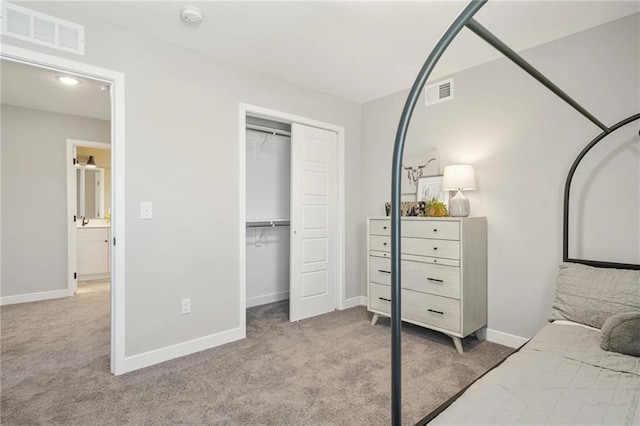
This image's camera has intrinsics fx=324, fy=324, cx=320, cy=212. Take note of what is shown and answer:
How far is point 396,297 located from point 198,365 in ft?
6.75

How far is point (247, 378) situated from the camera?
219 cm

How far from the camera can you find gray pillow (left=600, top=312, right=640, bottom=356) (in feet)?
4.99

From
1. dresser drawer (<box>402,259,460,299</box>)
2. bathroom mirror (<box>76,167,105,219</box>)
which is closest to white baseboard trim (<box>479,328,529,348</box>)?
dresser drawer (<box>402,259,460,299</box>)

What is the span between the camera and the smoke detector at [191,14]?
2.11 meters

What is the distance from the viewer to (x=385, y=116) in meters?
3.76

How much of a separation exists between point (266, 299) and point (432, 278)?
220 cm

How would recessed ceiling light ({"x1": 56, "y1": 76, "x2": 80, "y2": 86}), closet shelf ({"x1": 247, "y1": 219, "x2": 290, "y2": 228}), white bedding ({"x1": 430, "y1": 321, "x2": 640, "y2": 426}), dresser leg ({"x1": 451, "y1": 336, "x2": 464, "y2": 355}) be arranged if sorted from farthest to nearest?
1. closet shelf ({"x1": 247, "y1": 219, "x2": 290, "y2": 228})
2. recessed ceiling light ({"x1": 56, "y1": 76, "x2": 80, "y2": 86})
3. dresser leg ({"x1": 451, "y1": 336, "x2": 464, "y2": 355})
4. white bedding ({"x1": 430, "y1": 321, "x2": 640, "y2": 426})

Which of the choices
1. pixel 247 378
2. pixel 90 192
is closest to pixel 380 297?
pixel 247 378

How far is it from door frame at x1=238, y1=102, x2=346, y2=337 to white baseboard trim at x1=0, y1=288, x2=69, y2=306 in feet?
9.60

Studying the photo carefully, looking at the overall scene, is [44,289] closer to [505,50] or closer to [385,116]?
[385,116]

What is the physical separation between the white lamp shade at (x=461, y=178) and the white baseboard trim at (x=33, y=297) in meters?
5.01

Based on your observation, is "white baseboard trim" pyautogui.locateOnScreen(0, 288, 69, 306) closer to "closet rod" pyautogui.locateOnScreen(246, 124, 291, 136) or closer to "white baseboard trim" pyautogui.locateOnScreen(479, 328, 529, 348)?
"closet rod" pyautogui.locateOnScreen(246, 124, 291, 136)

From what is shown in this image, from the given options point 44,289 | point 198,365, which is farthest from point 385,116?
point 44,289

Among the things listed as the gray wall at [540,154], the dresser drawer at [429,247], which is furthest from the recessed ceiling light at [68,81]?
the gray wall at [540,154]
